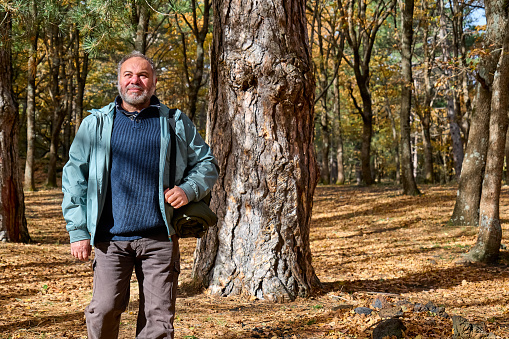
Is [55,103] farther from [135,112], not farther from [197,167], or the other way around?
[197,167]

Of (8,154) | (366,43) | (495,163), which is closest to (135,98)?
(495,163)

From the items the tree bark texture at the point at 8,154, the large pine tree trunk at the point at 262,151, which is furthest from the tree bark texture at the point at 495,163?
the tree bark texture at the point at 8,154

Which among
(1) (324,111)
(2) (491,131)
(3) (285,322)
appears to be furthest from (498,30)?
(1) (324,111)

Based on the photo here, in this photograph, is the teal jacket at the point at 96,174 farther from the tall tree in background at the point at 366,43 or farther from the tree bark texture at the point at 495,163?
the tall tree in background at the point at 366,43

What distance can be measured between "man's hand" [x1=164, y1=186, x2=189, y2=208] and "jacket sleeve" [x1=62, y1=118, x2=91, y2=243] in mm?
531

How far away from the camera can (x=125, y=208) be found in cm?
284

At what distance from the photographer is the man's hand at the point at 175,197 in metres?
2.82

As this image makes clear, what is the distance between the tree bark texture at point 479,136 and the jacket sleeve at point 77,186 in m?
7.14

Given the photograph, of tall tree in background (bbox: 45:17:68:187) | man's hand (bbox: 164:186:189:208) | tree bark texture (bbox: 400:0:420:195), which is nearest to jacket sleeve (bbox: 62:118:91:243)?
man's hand (bbox: 164:186:189:208)

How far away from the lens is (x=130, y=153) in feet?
9.45

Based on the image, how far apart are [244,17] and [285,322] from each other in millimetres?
3179

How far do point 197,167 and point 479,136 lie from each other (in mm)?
7419

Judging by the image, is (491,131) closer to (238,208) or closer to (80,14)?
(238,208)

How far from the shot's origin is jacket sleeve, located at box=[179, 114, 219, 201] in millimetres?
2973
